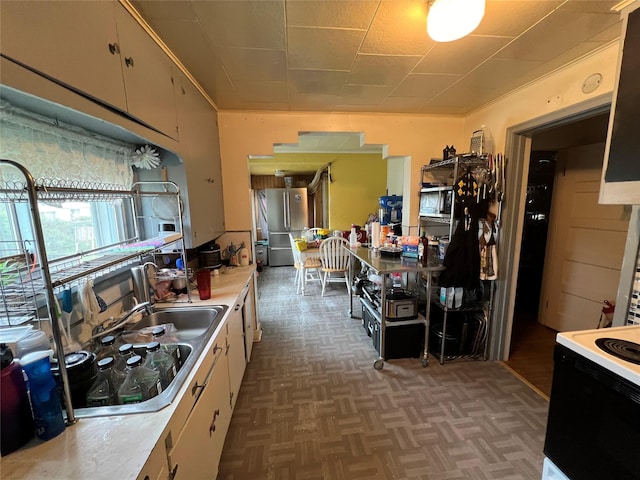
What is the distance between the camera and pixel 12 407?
0.67m

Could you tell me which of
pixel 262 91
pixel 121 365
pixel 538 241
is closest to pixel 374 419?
pixel 121 365

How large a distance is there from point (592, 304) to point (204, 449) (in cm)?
361

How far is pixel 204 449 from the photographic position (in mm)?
1127

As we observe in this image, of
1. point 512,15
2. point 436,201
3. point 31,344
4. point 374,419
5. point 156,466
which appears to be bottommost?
point 374,419

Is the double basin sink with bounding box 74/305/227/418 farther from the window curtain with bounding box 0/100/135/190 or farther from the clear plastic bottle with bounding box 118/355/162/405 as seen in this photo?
the window curtain with bounding box 0/100/135/190

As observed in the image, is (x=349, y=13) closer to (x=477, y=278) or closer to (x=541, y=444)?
(x=477, y=278)

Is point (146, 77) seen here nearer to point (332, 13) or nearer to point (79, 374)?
point (332, 13)

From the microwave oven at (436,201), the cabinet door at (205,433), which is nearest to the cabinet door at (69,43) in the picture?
the cabinet door at (205,433)

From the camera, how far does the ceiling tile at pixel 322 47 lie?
140 cm

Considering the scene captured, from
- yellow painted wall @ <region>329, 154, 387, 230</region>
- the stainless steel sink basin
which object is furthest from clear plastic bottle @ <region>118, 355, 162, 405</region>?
yellow painted wall @ <region>329, 154, 387, 230</region>

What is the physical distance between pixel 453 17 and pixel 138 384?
77.4 inches

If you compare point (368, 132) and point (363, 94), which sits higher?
point (363, 94)

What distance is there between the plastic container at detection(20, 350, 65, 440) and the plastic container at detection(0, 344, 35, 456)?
2cm

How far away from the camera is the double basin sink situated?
836 mm
